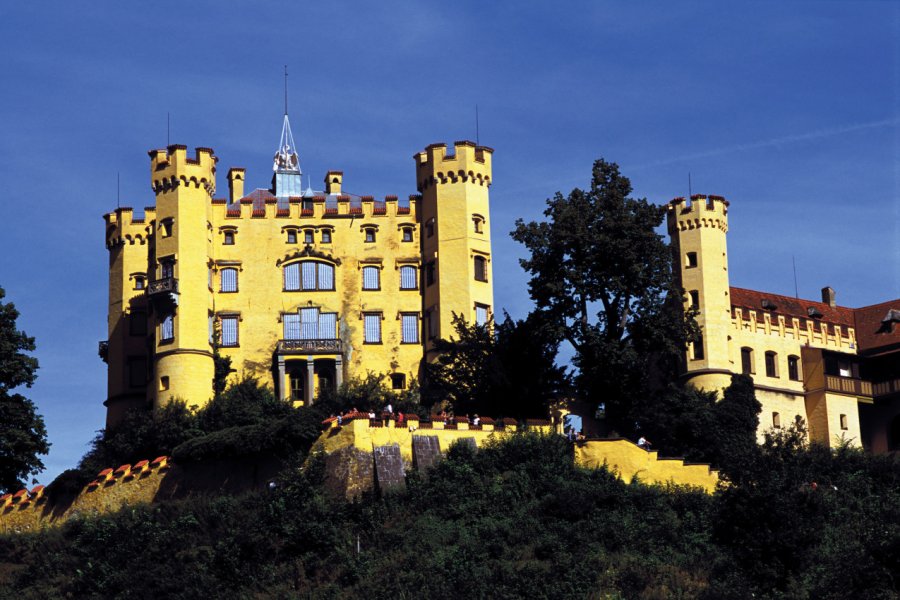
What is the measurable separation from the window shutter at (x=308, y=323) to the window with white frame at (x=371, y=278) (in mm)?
2723

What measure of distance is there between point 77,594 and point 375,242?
28526mm

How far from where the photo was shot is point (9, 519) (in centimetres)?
7550

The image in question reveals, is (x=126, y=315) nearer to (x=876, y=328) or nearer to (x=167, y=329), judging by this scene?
(x=167, y=329)

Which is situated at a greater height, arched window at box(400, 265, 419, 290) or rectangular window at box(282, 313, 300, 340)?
arched window at box(400, 265, 419, 290)

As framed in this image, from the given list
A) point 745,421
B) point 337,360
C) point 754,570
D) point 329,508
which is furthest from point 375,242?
point 754,570

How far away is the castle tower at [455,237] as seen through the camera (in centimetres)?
8612

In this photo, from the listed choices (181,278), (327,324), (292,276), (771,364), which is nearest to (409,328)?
(327,324)

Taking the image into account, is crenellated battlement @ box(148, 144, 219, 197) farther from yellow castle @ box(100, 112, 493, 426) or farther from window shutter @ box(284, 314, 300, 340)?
window shutter @ box(284, 314, 300, 340)

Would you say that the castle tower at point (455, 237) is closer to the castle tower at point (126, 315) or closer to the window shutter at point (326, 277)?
the window shutter at point (326, 277)

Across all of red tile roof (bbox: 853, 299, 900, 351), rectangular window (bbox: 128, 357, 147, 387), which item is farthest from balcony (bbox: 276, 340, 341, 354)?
red tile roof (bbox: 853, 299, 900, 351)

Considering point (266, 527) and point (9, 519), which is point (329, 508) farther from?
point (9, 519)

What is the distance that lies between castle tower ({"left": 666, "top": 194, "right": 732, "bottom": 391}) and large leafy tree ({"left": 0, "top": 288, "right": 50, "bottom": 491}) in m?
27.5

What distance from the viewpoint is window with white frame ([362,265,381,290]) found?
88.6 m

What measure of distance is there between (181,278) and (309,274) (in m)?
6.36
